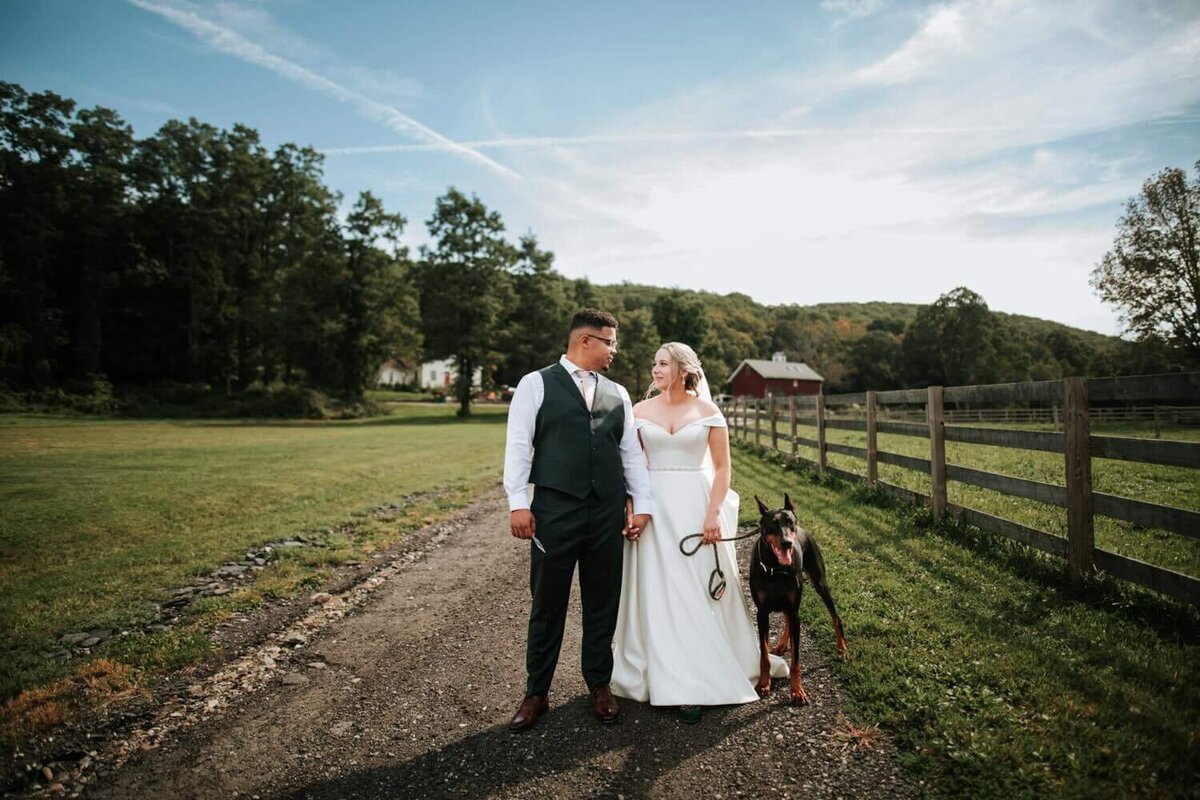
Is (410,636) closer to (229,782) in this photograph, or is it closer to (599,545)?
(229,782)

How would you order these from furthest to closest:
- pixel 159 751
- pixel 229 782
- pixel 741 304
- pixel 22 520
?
pixel 741 304 → pixel 22 520 → pixel 159 751 → pixel 229 782

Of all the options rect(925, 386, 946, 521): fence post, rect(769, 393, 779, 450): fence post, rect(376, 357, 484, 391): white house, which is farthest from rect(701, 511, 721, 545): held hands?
rect(376, 357, 484, 391): white house

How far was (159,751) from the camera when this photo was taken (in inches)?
118

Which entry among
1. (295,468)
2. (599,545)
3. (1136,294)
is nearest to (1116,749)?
(599,545)

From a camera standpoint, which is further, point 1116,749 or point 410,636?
point 410,636

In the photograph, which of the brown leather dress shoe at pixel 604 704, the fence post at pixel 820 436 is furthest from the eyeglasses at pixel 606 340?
the fence post at pixel 820 436

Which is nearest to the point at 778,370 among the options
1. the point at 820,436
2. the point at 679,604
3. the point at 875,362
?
the point at 875,362

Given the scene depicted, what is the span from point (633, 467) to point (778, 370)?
70021 mm

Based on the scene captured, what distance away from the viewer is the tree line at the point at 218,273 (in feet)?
104

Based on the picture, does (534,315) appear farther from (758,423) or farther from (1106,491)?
(1106,491)

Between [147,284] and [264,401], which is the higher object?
[147,284]

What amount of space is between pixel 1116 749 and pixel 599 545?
258cm

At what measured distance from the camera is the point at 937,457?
21.2ft

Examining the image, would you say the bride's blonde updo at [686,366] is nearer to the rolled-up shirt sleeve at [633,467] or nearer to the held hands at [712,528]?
the rolled-up shirt sleeve at [633,467]
